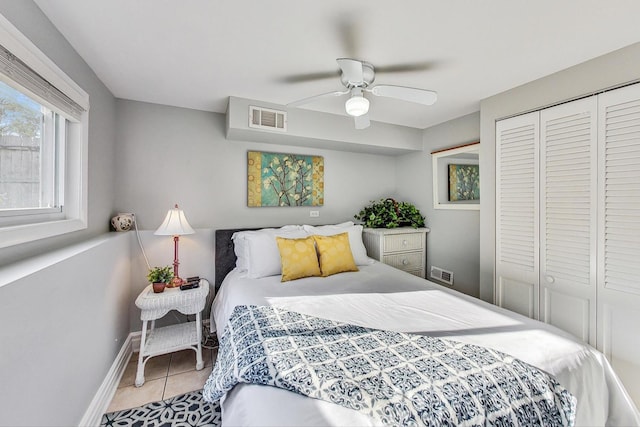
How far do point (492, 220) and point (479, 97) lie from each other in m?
1.16

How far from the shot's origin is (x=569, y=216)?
1.95 metres

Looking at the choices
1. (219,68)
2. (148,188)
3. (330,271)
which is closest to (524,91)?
(330,271)

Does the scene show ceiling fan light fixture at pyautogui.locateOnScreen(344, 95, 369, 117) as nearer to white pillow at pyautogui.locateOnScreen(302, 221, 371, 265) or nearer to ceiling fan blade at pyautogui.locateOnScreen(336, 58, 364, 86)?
ceiling fan blade at pyautogui.locateOnScreen(336, 58, 364, 86)

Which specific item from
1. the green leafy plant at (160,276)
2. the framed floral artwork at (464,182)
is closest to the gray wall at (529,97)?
the framed floral artwork at (464,182)

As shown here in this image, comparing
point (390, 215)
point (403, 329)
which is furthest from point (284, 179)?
point (403, 329)

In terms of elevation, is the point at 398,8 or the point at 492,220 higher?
the point at 398,8

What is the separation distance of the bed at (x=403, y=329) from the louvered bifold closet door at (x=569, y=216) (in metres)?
0.76

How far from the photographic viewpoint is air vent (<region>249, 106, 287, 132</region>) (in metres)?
2.46

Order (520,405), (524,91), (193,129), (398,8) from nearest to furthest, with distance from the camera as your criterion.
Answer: (520,405) < (398,8) < (524,91) < (193,129)

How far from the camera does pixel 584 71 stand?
Answer: 185 cm

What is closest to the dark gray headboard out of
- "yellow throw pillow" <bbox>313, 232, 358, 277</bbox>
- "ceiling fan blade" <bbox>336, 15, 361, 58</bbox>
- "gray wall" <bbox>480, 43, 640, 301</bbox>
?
"yellow throw pillow" <bbox>313, 232, 358, 277</bbox>

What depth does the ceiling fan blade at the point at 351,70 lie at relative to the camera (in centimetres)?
156

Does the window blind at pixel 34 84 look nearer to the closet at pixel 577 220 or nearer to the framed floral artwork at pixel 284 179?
the framed floral artwork at pixel 284 179

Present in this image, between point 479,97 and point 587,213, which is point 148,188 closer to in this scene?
point 479,97
